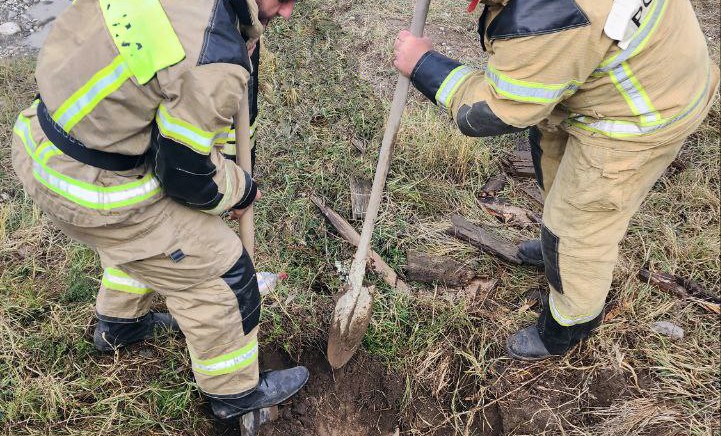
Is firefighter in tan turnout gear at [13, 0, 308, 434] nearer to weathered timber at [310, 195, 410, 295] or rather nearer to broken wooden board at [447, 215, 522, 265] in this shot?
weathered timber at [310, 195, 410, 295]

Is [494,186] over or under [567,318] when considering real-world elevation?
under

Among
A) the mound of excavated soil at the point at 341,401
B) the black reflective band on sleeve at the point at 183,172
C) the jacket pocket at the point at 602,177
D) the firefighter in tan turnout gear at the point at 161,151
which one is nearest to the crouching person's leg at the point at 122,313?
the firefighter in tan turnout gear at the point at 161,151

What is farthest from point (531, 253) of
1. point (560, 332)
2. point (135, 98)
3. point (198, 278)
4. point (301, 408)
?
point (135, 98)

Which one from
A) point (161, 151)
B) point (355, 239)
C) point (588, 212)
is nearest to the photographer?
point (161, 151)

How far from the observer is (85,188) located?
187 centimetres

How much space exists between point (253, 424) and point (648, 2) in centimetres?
249

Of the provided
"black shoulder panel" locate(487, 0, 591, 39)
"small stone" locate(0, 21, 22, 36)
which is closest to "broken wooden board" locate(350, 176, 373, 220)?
"black shoulder panel" locate(487, 0, 591, 39)

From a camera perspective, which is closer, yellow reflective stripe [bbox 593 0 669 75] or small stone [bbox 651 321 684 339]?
yellow reflective stripe [bbox 593 0 669 75]

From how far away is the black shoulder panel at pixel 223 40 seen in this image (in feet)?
5.50

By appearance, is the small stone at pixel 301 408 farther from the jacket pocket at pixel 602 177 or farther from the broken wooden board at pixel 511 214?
the broken wooden board at pixel 511 214

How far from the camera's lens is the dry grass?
8.93 feet

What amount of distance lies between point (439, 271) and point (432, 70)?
139 centimetres

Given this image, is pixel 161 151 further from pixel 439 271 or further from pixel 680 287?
pixel 680 287

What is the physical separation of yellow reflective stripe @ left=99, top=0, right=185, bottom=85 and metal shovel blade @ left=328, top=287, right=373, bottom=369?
5.49 feet
